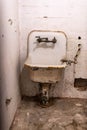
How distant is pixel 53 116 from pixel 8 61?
83cm

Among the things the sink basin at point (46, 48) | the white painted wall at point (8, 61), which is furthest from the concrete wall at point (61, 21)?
the white painted wall at point (8, 61)

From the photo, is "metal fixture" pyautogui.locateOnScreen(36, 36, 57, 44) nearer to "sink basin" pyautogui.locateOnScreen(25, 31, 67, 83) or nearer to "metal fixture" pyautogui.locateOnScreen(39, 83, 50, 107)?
"sink basin" pyautogui.locateOnScreen(25, 31, 67, 83)

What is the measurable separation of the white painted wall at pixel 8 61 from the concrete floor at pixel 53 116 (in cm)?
13

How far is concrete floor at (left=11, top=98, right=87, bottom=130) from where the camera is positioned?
90.5 inches

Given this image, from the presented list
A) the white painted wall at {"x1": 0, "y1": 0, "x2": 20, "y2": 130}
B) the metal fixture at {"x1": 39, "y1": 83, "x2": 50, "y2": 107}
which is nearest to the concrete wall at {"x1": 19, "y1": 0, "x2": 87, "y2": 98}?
the white painted wall at {"x1": 0, "y1": 0, "x2": 20, "y2": 130}

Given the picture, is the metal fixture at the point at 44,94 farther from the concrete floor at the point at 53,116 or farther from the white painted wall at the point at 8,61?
the white painted wall at the point at 8,61

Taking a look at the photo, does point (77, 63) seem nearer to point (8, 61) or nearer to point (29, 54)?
point (29, 54)

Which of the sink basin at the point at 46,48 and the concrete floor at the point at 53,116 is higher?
the sink basin at the point at 46,48

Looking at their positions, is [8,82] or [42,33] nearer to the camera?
[8,82]

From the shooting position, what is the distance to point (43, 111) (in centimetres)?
262

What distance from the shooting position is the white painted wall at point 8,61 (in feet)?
6.43

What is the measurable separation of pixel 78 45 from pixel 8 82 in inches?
41.4

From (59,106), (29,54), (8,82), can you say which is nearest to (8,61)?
(8,82)

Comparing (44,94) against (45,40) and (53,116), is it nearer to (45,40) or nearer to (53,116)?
(53,116)
